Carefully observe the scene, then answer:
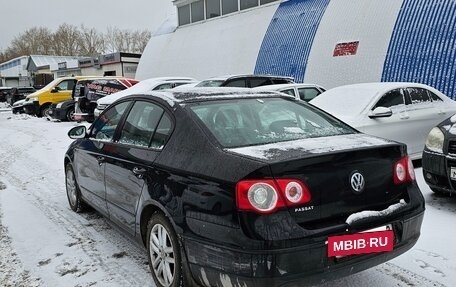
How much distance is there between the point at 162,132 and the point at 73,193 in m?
2.52

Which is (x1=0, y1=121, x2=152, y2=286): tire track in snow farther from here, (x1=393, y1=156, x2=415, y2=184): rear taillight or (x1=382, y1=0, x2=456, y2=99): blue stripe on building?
(x1=382, y1=0, x2=456, y2=99): blue stripe on building

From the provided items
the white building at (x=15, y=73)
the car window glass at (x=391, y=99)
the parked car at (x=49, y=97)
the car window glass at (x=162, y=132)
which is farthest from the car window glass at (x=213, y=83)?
the white building at (x=15, y=73)

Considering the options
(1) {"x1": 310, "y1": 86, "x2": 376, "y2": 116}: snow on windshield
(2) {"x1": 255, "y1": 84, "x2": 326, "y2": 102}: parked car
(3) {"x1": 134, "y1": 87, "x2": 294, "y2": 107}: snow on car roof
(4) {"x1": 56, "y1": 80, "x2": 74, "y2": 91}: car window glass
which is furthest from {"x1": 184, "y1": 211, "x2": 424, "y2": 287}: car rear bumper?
(4) {"x1": 56, "y1": 80, "x2": 74, "y2": 91}: car window glass

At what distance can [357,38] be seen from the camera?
47.1 ft

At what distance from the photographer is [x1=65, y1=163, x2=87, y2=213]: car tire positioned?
5.24m

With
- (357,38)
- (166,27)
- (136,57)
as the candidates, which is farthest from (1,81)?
(357,38)

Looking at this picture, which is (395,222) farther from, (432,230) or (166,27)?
(166,27)

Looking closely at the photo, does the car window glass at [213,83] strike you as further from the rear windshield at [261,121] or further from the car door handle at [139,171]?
the car door handle at [139,171]

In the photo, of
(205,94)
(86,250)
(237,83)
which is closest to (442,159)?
(205,94)

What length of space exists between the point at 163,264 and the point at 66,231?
2.00 m

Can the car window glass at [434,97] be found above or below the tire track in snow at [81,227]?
above

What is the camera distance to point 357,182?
275 cm

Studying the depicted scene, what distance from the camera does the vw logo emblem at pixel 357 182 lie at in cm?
273

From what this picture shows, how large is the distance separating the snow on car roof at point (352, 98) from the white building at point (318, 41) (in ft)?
17.2
